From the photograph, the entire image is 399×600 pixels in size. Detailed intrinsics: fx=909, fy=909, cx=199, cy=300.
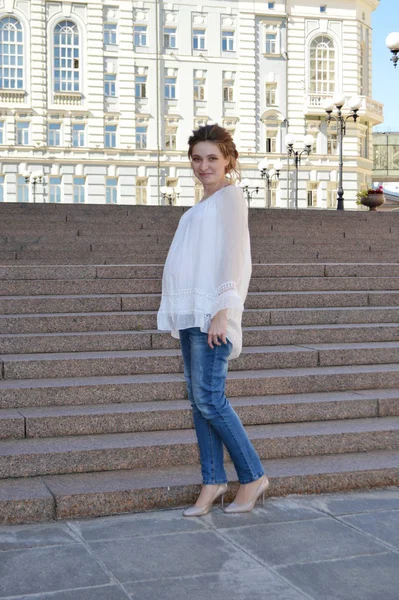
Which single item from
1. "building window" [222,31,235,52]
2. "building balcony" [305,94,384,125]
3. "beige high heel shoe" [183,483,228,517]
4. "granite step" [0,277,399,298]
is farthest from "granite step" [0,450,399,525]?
"building window" [222,31,235,52]

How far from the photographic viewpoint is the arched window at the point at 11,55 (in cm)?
5481

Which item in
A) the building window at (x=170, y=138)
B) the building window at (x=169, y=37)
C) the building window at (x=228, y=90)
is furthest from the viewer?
the building window at (x=228, y=90)

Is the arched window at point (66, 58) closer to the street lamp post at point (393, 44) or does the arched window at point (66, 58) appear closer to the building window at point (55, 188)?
the building window at point (55, 188)

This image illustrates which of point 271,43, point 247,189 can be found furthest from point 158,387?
point 271,43

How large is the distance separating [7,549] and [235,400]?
2513mm

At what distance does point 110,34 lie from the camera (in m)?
56.4

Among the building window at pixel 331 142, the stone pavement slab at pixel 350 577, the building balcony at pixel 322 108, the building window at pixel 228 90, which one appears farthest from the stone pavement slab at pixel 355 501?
the building window at pixel 331 142

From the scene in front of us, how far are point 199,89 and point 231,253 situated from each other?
55.7 m

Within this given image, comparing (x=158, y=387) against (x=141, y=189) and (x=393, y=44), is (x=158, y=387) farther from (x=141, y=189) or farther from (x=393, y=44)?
(x=141, y=189)

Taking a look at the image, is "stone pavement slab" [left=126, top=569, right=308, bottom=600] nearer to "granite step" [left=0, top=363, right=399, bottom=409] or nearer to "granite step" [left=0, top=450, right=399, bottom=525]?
"granite step" [left=0, top=450, right=399, bottom=525]

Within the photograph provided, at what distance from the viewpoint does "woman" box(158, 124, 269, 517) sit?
4.54 m

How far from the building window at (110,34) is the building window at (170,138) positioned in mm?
6284

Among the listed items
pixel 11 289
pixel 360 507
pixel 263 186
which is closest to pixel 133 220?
pixel 11 289

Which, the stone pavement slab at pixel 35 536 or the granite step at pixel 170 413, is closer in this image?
the stone pavement slab at pixel 35 536
